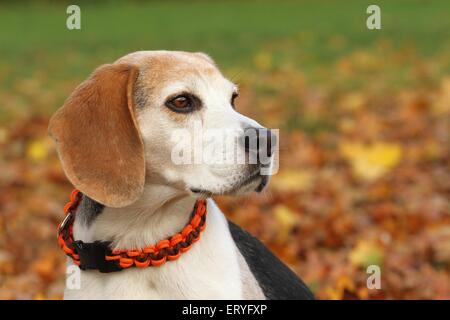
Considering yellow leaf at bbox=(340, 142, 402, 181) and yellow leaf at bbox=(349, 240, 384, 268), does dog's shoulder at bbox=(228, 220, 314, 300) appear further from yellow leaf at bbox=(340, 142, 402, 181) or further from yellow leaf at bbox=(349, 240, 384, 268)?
yellow leaf at bbox=(340, 142, 402, 181)

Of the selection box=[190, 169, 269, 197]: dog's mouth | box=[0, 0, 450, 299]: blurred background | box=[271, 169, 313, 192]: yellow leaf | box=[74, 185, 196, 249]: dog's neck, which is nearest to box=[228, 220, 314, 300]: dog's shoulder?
box=[0, 0, 450, 299]: blurred background

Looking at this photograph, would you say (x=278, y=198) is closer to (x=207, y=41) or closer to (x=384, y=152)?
(x=384, y=152)

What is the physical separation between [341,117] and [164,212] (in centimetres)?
610

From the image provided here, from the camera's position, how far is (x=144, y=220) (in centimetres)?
349

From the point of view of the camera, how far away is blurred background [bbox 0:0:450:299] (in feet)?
18.3

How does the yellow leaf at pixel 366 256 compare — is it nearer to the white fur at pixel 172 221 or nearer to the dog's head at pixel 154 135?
the white fur at pixel 172 221

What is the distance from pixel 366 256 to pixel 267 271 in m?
1.84

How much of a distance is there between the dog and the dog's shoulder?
0.17 meters

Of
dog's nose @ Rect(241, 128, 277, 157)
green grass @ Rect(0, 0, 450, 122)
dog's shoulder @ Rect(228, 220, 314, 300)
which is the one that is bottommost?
dog's shoulder @ Rect(228, 220, 314, 300)

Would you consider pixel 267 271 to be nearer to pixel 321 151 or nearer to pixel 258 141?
pixel 258 141

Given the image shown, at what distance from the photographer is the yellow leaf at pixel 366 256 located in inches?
218

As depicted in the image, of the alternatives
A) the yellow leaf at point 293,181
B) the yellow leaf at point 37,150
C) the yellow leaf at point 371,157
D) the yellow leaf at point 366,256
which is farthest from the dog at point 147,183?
the yellow leaf at point 37,150

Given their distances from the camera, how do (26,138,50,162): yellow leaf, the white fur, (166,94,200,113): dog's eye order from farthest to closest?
(26,138,50,162): yellow leaf
(166,94,200,113): dog's eye
the white fur

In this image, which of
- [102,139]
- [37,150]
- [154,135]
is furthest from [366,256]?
[37,150]
